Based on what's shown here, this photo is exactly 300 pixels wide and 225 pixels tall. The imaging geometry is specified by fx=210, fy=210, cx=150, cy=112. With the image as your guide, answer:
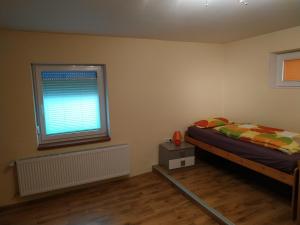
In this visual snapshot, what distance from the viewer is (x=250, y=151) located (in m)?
2.59

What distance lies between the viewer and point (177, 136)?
3529mm

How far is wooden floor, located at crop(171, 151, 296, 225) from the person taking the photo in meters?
2.23

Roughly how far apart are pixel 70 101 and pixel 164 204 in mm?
1874

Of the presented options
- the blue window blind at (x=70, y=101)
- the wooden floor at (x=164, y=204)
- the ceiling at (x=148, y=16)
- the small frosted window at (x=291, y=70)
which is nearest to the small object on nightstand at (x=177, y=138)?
the wooden floor at (x=164, y=204)

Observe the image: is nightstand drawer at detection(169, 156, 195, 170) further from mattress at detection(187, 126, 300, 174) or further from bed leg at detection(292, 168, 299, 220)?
bed leg at detection(292, 168, 299, 220)

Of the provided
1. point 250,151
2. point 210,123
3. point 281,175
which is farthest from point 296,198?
point 210,123

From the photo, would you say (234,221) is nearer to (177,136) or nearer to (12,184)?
(177,136)

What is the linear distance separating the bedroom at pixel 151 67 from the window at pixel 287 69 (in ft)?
0.42

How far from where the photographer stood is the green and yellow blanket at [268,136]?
7.66ft

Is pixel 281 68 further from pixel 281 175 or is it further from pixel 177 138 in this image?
pixel 177 138

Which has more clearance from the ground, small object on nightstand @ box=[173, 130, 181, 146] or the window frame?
the window frame

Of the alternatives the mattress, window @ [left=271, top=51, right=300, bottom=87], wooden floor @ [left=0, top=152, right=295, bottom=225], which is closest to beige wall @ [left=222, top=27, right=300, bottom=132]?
window @ [left=271, top=51, right=300, bottom=87]

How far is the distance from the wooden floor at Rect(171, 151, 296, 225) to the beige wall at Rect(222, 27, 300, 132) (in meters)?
0.92

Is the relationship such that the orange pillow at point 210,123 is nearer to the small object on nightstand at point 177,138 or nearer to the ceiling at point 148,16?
the small object on nightstand at point 177,138
